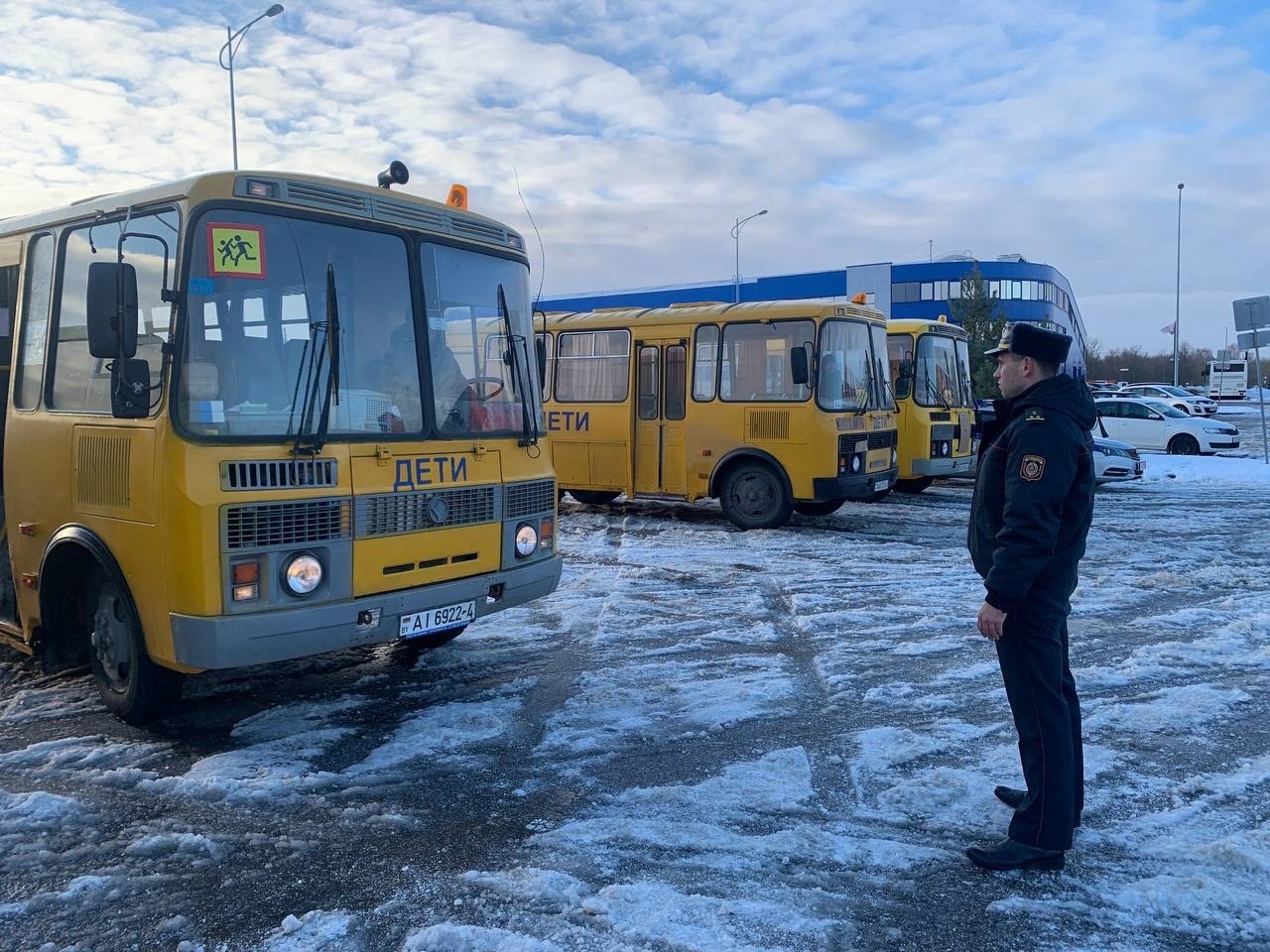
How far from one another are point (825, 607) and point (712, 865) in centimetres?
459

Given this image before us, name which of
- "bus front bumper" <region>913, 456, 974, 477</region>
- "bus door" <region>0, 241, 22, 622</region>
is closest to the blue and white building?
"bus front bumper" <region>913, 456, 974, 477</region>

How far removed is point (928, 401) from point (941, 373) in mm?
620

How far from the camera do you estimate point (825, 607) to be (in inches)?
321

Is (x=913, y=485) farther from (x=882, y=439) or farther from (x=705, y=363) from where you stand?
(x=705, y=363)

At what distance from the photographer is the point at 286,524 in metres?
4.70

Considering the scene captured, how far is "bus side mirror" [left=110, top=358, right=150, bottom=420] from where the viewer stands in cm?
452

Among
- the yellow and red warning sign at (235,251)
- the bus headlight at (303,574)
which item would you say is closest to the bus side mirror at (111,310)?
the yellow and red warning sign at (235,251)

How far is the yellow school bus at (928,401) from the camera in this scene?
14672 millimetres

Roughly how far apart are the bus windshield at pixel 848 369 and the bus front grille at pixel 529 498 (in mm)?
6491

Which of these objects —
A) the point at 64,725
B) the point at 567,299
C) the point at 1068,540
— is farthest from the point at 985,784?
the point at 567,299

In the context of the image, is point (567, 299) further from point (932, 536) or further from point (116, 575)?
point (116, 575)

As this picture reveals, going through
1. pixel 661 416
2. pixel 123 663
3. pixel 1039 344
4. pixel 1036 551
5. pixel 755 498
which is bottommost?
pixel 123 663

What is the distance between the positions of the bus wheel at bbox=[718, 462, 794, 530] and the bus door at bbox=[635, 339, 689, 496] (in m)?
0.67

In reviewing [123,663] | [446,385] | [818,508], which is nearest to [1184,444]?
[818,508]
